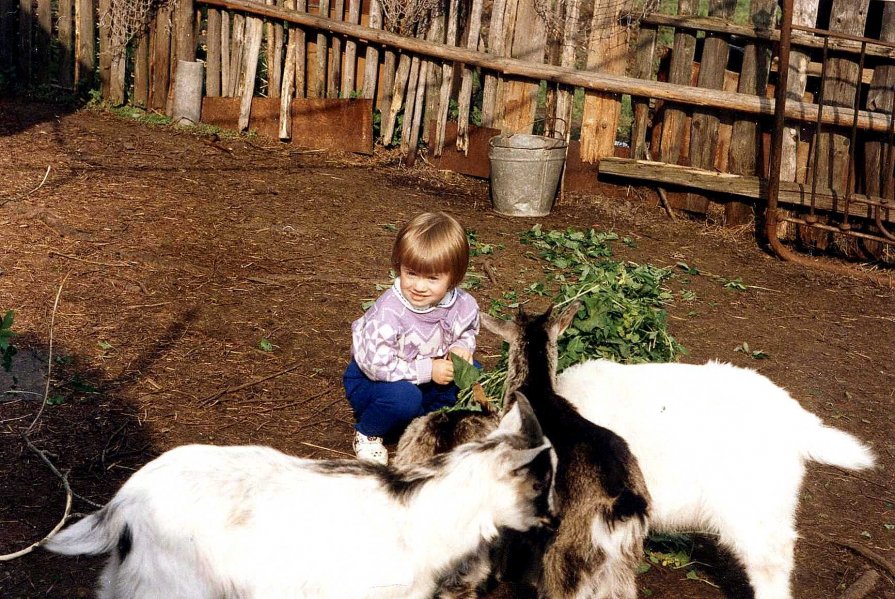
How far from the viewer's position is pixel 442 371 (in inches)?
178

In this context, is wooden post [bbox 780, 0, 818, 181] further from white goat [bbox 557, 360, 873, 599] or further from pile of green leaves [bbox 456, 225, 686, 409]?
white goat [bbox 557, 360, 873, 599]

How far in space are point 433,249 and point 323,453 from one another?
1.31 m

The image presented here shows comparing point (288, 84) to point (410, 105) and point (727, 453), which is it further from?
point (727, 453)

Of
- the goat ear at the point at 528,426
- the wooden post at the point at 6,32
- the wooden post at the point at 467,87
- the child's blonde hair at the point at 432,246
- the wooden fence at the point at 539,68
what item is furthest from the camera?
the wooden post at the point at 6,32

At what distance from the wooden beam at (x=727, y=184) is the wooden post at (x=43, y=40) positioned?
22.7 feet

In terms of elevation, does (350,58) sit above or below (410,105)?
above

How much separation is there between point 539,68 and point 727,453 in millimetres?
6539

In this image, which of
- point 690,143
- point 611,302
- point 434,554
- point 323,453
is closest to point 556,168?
point 690,143

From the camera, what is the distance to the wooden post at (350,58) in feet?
34.6

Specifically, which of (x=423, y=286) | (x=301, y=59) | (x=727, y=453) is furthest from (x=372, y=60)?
(x=727, y=453)

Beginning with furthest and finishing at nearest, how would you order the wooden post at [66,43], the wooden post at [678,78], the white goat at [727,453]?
the wooden post at [66,43] < the wooden post at [678,78] < the white goat at [727,453]

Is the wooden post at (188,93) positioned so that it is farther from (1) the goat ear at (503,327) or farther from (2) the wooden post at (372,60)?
(1) the goat ear at (503,327)

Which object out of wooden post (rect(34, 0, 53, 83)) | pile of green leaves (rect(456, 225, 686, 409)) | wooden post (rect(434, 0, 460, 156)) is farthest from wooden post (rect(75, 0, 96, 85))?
pile of green leaves (rect(456, 225, 686, 409))

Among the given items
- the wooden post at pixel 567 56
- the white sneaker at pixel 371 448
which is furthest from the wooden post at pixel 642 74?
the white sneaker at pixel 371 448
